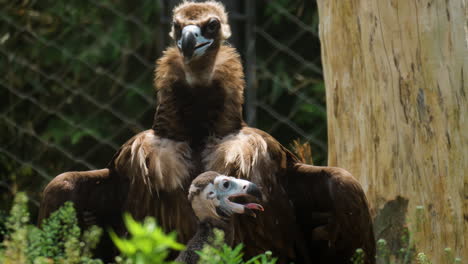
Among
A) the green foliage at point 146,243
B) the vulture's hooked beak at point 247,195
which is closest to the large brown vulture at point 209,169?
the vulture's hooked beak at point 247,195

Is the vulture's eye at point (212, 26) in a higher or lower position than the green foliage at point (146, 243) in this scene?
higher

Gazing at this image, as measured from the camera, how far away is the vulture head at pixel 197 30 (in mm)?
2428

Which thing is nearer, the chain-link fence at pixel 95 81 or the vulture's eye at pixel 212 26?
the vulture's eye at pixel 212 26

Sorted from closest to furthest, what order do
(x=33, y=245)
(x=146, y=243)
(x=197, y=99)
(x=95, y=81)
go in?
(x=146, y=243), (x=33, y=245), (x=197, y=99), (x=95, y=81)

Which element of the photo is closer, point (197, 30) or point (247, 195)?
point (247, 195)

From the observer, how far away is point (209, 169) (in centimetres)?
239

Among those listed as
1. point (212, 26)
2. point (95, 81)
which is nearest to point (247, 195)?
point (212, 26)

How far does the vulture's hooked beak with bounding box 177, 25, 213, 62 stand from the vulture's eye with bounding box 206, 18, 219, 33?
1.5 inches

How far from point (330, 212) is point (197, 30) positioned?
2.02 ft

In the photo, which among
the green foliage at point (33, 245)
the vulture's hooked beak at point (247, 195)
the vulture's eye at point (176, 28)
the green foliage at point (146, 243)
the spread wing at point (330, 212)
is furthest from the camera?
the vulture's eye at point (176, 28)

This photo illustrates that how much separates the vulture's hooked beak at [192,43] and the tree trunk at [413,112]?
Answer: 41cm

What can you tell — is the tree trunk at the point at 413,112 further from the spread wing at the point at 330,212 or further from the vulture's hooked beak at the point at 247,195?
the vulture's hooked beak at the point at 247,195

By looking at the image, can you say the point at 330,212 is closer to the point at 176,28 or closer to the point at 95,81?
the point at 176,28

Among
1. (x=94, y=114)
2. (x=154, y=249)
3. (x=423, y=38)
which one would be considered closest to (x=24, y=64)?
(x=94, y=114)
